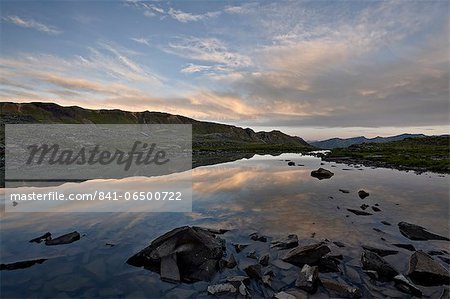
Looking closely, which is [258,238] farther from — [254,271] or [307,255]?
[254,271]

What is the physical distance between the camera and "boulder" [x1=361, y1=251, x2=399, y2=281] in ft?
41.2

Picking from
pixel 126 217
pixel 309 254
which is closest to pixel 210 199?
pixel 126 217

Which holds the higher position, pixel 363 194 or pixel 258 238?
pixel 363 194

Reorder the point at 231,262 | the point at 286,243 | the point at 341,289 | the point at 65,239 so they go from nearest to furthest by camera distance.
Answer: the point at 341,289 < the point at 231,262 < the point at 286,243 < the point at 65,239

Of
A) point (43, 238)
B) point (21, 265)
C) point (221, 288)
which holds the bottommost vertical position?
point (21, 265)

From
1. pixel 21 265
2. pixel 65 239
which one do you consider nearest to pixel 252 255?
pixel 65 239

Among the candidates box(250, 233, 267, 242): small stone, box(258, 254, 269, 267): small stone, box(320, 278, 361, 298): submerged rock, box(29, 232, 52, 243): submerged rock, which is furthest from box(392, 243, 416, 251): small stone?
box(29, 232, 52, 243): submerged rock

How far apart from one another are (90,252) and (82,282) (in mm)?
3399

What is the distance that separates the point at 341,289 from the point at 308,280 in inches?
50.9

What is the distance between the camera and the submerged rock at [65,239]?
16734mm

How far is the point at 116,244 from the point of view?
16.7 m

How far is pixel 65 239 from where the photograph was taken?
17.1m

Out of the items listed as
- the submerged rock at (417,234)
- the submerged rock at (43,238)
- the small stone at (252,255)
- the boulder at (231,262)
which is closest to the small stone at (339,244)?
the submerged rock at (417,234)

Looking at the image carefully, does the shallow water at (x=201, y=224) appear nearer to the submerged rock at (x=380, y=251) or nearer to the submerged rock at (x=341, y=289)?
the submerged rock at (x=380, y=251)
